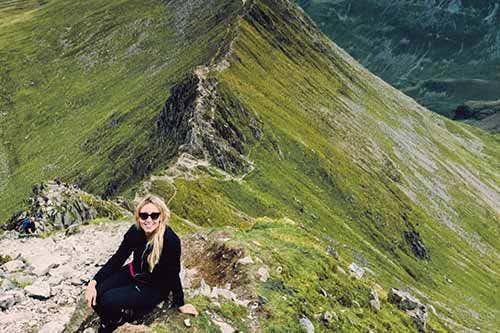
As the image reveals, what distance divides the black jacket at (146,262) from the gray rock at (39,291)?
8236 mm

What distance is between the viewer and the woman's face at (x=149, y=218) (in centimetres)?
1652

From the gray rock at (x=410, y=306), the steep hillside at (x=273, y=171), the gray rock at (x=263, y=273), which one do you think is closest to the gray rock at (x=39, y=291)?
the gray rock at (x=263, y=273)

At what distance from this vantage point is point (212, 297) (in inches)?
855

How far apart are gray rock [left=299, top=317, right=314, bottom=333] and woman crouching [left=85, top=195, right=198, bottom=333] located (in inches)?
344

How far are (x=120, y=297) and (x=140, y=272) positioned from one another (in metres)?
0.92

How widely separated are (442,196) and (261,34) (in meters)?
85.3

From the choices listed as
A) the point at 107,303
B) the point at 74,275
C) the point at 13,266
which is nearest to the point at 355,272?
the point at 74,275

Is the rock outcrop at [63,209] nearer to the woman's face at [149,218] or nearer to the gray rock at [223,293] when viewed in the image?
the gray rock at [223,293]

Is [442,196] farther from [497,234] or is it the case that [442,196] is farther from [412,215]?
[412,215]

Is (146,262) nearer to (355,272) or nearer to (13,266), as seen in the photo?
(13,266)

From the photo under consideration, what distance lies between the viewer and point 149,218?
16516 mm

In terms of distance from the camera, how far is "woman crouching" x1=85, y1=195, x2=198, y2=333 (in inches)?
651

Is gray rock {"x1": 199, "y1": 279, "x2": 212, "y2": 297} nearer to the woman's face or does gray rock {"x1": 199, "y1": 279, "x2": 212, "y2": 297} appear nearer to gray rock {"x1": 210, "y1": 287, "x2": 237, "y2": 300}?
gray rock {"x1": 210, "y1": 287, "x2": 237, "y2": 300}

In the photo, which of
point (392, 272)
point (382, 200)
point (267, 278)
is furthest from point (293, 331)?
point (382, 200)
